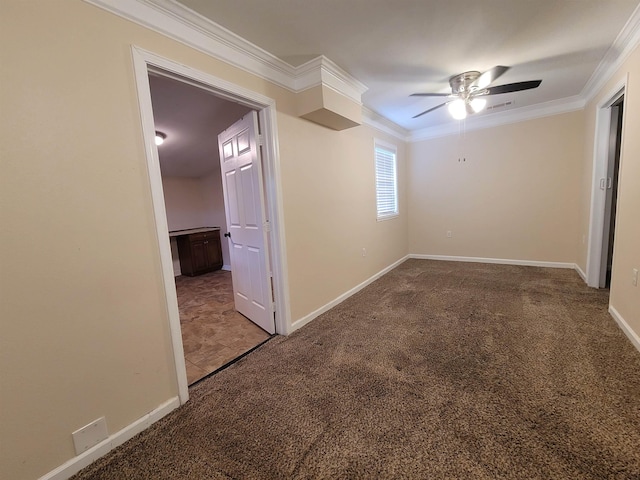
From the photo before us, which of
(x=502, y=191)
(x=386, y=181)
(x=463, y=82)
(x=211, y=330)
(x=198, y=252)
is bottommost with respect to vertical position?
(x=211, y=330)

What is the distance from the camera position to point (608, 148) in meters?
3.12

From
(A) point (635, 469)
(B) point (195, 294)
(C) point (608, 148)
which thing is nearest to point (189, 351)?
(B) point (195, 294)

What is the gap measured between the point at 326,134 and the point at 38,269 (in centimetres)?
261

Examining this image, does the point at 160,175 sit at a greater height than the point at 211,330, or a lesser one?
greater

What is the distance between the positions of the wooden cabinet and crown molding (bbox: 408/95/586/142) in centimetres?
444

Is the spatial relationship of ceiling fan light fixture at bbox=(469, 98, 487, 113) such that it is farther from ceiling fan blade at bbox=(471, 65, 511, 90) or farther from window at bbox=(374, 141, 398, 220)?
window at bbox=(374, 141, 398, 220)

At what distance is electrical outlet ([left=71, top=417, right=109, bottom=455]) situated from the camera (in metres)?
1.34

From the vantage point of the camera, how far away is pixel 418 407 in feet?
5.23

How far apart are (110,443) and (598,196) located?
5067 millimetres

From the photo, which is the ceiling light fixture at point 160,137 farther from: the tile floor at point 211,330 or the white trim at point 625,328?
the white trim at point 625,328

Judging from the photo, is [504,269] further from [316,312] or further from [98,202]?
[98,202]

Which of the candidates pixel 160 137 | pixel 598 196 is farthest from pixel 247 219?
pixel 598 196

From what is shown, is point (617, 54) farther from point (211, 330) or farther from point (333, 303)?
point (211, 330)

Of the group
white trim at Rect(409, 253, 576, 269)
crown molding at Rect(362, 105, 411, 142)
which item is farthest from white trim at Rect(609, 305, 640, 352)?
crown molding at Rect(362, 105, 411, 142)
